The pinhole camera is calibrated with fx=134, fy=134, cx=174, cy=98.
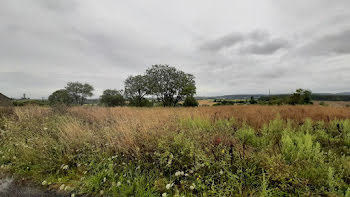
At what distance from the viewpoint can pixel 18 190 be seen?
2500 mm

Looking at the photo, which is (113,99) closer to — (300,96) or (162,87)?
(162,87)

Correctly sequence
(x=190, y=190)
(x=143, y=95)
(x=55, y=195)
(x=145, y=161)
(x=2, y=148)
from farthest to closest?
(x=143, y=95) < (x=2, y=148) < (x=145, y=161) < (x=55, y=195) < (x=190, y=190)

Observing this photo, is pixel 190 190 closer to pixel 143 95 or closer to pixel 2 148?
pixel 2 148

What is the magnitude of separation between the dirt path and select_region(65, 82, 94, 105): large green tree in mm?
51169

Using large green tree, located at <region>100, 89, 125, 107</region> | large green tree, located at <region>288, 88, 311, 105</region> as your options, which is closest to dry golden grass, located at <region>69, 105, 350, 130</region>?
large green tree, located at <region>288, 88, 311, 105</region>

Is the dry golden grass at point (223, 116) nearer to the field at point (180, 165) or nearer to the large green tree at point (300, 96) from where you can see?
the field at point (180, 165)

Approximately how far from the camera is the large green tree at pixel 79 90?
46188 mm

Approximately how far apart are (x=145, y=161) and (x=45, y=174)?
2173mm

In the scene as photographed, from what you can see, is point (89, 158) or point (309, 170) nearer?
point (309, 170)

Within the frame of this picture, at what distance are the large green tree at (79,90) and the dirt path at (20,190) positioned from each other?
5117 cm

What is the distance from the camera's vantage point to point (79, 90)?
155ft

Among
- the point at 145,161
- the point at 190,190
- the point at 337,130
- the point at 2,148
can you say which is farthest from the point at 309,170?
the point at 2,148

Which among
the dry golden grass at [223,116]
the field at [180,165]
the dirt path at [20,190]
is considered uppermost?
the dry golden grass at [223,116]

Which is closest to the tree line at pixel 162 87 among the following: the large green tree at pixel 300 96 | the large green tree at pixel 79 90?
the large green tree at pixel 79 90
